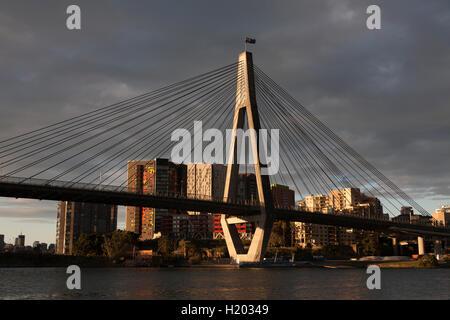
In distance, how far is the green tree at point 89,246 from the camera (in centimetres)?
12500

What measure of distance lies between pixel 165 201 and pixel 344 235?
134m

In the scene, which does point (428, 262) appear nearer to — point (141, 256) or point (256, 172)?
point (256, 172)

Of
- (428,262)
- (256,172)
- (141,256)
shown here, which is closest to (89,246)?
(141,256)

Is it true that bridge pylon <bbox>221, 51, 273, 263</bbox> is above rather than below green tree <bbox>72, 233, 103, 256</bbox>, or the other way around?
above

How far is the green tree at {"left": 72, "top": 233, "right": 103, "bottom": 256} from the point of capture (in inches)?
4921

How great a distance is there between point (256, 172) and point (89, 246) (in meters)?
71.0

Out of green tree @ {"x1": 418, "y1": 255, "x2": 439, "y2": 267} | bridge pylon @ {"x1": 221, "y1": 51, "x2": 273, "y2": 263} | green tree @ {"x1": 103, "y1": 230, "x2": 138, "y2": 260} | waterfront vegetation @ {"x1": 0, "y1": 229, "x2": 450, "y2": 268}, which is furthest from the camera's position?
green tree @ {"x1": 103, "y1": 230, "x2": 138, "y2": 260}

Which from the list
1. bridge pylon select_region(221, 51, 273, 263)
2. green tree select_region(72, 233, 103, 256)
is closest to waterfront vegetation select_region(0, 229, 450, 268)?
green tree select_region(72, 233, 103, 256)

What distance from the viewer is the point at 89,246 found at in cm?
12575

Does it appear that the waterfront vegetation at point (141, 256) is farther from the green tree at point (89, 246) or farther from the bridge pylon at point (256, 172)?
the bridge pylon at point (256, 172)

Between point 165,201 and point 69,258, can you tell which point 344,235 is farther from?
point 165,201

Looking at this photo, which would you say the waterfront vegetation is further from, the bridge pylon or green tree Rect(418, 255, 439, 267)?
the bridge pylon

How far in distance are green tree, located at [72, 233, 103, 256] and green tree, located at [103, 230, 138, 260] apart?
1.72 m

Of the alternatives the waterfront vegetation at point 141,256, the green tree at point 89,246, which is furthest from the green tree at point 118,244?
the green tree at point 89,246
